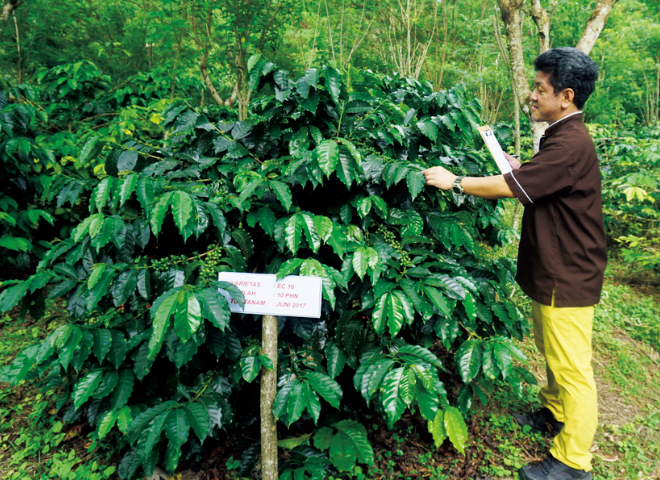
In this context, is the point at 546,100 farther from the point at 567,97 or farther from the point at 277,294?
the point at 277,294

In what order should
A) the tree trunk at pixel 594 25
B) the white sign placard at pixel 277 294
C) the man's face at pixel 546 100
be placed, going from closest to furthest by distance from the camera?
the white sign placard at pixel 277 294 → the man's face at pixel 546 100 → the tree trunk at pixel 594 25

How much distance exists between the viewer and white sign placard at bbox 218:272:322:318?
152 cm

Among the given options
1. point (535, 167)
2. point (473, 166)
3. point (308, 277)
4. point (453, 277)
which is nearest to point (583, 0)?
point (473, 166)

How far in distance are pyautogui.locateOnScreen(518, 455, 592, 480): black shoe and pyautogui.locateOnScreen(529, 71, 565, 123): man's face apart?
5.34ft

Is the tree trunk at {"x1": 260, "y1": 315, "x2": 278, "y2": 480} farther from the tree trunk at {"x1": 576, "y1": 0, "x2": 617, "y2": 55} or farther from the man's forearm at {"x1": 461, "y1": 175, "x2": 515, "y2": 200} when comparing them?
the tree trunk at {"x1": 576, "y1": 0, "x2": 617, "y2": 55}

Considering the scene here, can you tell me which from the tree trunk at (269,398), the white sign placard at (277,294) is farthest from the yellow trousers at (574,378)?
the tree trunk at (269,398)

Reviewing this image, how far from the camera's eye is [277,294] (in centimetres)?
154

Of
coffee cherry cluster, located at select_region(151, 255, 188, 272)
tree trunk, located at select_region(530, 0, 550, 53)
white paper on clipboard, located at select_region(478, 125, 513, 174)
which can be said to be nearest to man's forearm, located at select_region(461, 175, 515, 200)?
white paper on clipboard, located at select_region(478, 125, 513, 174)

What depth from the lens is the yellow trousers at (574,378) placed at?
179cm

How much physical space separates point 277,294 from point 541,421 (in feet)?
5.83

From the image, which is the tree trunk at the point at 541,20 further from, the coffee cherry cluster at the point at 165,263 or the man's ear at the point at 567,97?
the coffee cherry cluster at the point at 165,263

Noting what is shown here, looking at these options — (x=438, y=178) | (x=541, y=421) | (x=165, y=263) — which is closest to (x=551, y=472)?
(x=541, y=421)

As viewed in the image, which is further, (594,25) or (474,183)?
(594,25)

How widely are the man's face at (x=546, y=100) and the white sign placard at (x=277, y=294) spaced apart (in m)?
1.30
